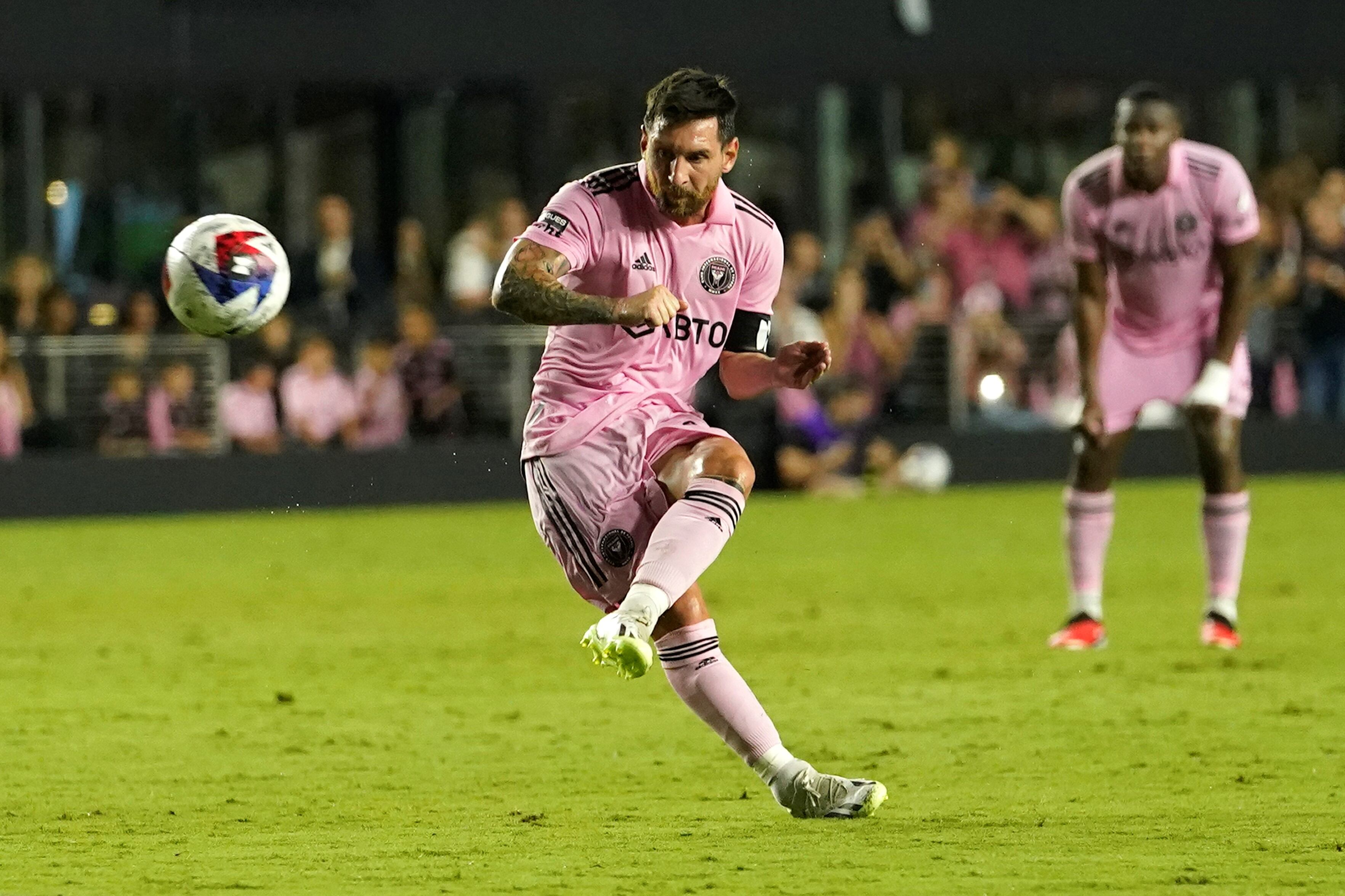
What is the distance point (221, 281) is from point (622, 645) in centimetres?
260

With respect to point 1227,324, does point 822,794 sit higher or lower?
lower

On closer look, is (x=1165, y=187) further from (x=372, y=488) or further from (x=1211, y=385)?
(x=372, y=488)

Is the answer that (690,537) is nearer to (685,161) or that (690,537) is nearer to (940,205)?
(685,161)

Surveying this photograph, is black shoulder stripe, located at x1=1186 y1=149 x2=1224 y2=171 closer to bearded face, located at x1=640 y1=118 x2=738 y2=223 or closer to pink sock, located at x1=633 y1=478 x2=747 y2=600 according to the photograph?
bearded face, located at x1=640 y1=118 x2=738 y2=223

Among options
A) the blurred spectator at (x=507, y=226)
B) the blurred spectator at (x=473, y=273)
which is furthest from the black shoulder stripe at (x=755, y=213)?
the blurred spectator at (x=473, y=273)

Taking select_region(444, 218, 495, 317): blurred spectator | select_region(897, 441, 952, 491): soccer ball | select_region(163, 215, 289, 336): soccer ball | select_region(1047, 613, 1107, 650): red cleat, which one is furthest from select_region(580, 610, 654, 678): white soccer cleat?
select_region(897, 441, 952, 491): soccer ball

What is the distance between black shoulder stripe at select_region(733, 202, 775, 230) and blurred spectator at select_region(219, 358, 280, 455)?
41.7ft

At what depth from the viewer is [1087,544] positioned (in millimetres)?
10477

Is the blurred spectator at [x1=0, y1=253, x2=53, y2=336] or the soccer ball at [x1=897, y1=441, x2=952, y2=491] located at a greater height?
the blurred spectator at [x1=0, y1=253, x2=53, y2=336]

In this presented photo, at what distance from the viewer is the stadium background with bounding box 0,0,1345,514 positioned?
19.3 meters

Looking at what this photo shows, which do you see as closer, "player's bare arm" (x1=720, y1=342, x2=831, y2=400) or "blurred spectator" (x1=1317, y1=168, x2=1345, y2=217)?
"player's bare arm" (x1=720, y1=342, x2=831, y2=400)

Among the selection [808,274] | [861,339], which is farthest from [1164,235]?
[861,339]

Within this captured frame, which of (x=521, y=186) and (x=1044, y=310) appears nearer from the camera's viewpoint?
(x=1044, y=310)

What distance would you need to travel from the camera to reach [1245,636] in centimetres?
1080
